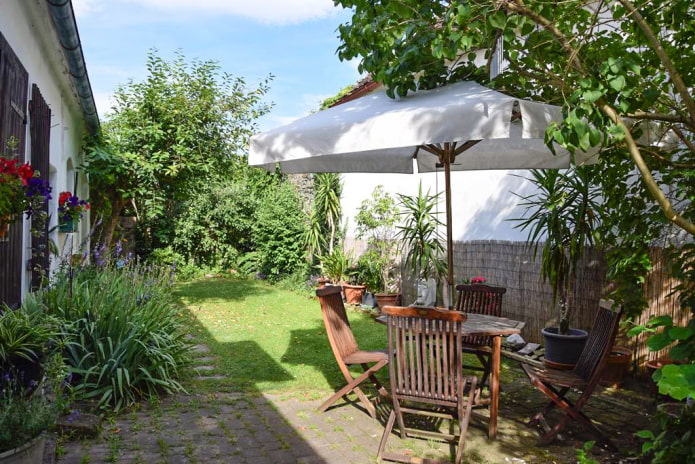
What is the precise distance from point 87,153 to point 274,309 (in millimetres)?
4193

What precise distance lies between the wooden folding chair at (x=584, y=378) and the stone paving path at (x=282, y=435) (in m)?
0.13

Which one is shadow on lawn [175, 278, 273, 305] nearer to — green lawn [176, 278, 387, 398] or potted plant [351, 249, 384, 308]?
green lawn [176, 278, 387, 398]

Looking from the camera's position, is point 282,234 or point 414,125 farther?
point 282,234

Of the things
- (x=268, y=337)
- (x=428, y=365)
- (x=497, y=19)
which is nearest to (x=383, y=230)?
(x=268, y=337)

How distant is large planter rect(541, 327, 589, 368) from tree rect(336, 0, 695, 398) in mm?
1321

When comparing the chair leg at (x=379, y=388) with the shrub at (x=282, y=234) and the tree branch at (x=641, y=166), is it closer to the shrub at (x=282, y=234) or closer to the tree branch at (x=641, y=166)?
the tree branch at (x=641, y=166)

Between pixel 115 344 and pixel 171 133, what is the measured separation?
5723 mm

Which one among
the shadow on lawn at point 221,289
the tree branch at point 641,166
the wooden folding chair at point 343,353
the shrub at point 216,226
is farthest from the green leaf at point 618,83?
the shrub at point 216,226

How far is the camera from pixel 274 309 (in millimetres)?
9984

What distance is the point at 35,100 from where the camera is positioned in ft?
16.1

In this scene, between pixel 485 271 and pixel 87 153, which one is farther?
pixel 87 153

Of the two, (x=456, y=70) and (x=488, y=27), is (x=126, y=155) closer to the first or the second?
(x=456, y=70)

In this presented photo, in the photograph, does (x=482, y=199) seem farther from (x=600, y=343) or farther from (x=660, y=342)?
(x=660, y=342)

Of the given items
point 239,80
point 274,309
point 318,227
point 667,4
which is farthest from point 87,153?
point 667,4
